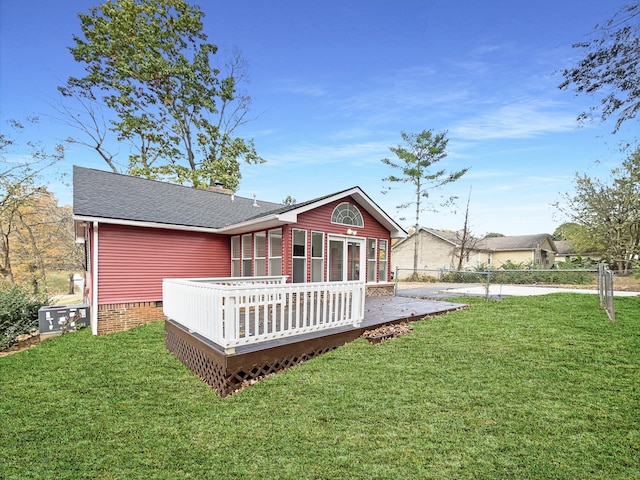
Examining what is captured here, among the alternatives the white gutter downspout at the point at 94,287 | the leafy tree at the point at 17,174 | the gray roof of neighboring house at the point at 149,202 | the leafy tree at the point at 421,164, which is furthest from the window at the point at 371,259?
the leafy tree at the point at 17,174

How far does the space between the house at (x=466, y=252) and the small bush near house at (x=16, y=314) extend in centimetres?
2401

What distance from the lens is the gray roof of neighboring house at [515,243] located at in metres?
29.0

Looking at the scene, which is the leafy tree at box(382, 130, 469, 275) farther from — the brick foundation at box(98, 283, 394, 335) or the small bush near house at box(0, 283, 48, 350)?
the small bush near house at box(0, 283, 48, 350)

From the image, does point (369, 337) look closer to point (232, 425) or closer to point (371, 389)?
point (371, 389)

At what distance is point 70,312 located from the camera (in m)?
8.90

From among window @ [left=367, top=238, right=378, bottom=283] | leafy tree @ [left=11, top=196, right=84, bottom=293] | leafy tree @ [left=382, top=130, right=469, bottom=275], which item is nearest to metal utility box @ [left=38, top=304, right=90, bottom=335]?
window @ [left=367, top=238, right=378, bottom=283]

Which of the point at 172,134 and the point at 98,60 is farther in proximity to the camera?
the point at 172,134

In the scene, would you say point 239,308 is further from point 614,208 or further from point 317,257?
point 614,208

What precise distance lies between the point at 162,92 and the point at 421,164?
1929 centimetres

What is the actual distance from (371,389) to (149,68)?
22688mm

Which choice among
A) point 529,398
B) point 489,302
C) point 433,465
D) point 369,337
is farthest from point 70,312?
point 489,302

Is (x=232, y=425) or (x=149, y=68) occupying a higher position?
(x=149, y=68)

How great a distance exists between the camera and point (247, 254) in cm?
1112

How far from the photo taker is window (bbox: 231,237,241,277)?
37.8ft
